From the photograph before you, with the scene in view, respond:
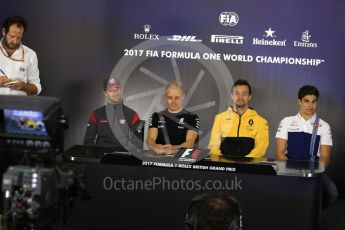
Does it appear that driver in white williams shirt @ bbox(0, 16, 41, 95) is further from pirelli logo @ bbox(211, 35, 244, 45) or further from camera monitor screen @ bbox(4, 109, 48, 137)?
camera monitor screen @ bbox(4, 109, 48, 137)

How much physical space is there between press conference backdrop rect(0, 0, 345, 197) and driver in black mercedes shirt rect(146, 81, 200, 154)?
71 centimetres

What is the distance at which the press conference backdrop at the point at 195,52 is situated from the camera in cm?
632

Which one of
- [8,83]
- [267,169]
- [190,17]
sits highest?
[190,17]

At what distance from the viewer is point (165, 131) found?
5.80 meters

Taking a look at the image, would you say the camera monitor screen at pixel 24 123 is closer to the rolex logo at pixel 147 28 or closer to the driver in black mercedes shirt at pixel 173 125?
the driver in black mercedes shirt at pixel 173 125

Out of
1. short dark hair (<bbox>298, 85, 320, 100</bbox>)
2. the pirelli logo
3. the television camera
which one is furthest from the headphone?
the pirelli logo

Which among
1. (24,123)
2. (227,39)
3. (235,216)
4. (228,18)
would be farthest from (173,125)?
(24,123)

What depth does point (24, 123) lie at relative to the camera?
2934mm

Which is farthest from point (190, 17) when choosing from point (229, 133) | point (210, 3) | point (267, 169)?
point (267, 169)

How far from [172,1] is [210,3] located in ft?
1.33

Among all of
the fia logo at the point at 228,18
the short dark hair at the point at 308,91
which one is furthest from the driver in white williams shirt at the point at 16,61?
the short dark hair at the point at 308,91

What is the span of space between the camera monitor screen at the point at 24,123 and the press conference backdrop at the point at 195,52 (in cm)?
371

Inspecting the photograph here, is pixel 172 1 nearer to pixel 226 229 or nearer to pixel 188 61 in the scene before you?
pixel 188 61

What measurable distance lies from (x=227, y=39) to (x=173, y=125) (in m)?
1.23
